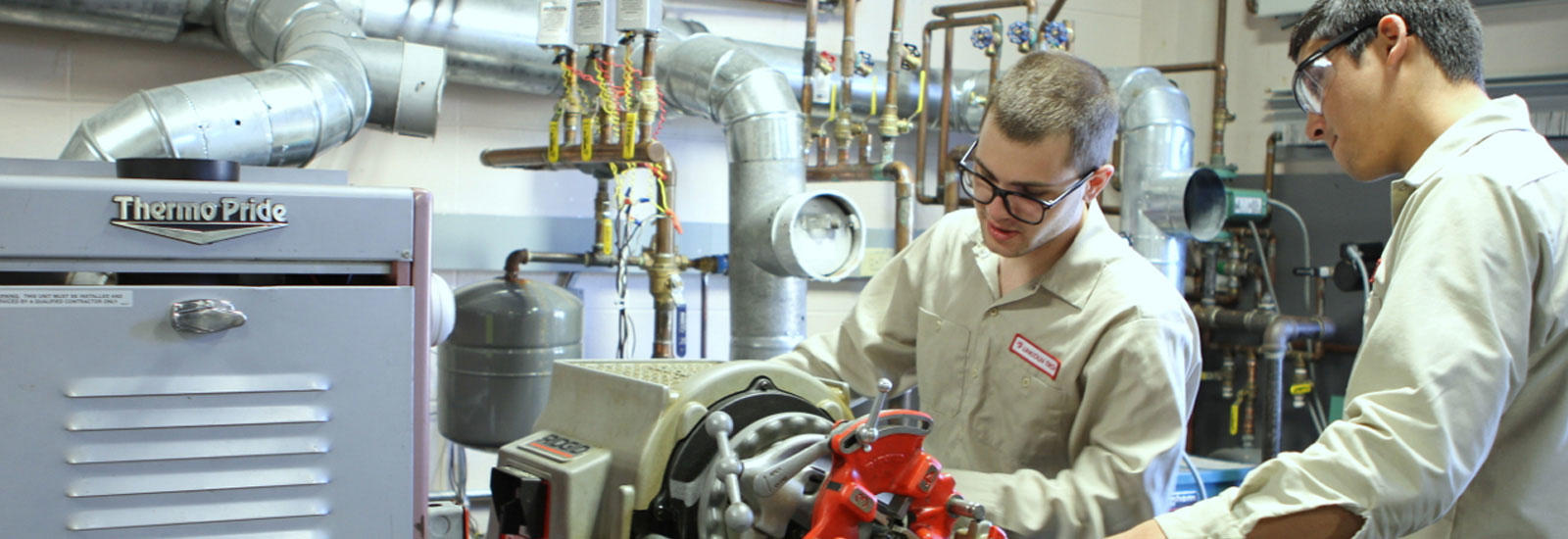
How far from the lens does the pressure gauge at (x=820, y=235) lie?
82.1 inches

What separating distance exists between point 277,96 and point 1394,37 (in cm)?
155

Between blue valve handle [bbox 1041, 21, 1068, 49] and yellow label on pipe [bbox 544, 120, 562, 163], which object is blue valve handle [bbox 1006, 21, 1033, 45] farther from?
yellow label on pipe [bbox 544, 120, 562, 163]

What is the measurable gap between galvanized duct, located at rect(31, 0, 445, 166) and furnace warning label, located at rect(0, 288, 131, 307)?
77 cm

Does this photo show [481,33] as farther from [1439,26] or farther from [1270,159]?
[1270,159]

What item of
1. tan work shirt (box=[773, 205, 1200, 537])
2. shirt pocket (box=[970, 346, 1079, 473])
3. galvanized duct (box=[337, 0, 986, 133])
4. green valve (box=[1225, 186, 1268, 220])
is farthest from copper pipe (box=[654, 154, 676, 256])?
green valve (box=[1225, 186, 1268, 220])

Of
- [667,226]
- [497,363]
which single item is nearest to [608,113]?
[667,226]

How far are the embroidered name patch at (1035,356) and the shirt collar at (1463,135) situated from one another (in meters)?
0.38

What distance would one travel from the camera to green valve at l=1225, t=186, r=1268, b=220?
10.1 feet

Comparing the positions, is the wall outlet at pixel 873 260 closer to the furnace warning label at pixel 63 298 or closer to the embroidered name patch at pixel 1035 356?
the embroidered name patch at pixel 1035 356

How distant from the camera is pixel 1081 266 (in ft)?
4.22

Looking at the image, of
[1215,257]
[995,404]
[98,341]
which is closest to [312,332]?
[98,341]

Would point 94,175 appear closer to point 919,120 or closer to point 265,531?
point 265,531

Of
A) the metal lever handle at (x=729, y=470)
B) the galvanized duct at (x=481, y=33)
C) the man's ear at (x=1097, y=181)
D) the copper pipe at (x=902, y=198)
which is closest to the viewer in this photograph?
the metal lever handle at (x=729, y=470)

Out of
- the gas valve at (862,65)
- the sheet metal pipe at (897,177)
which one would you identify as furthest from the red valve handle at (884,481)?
the gas valve at (862,65)
